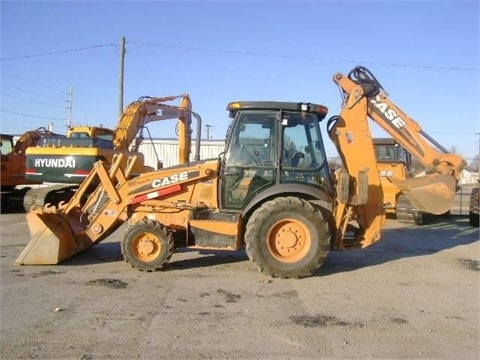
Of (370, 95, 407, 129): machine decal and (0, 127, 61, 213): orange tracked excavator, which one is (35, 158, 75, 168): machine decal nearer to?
(0, 127, 61, 213): orange tracked excavator

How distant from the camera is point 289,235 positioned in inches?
280

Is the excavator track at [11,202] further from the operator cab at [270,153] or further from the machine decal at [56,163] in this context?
the operator cab at [270,153]

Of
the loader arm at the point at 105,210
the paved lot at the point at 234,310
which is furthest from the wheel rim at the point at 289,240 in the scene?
the loader arm at the point at 105,210

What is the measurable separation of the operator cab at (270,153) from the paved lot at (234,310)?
1.33 metres

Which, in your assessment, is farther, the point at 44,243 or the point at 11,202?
the point at 11,202

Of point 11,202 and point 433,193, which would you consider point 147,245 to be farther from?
point 11,202

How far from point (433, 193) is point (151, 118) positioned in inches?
315

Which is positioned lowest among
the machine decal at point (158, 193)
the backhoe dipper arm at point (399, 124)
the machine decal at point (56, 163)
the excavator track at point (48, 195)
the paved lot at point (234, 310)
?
the paved lot at point (234, 310)

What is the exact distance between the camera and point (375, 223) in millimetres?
7711

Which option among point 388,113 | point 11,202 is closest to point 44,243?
point 388,113

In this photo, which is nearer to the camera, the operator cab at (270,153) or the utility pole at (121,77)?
the operator cab at (270,153)

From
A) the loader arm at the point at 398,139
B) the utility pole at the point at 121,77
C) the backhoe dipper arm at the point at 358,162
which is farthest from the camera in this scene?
the utility pole at the point at 121,77

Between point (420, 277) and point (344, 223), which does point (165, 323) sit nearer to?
point (344, 223)

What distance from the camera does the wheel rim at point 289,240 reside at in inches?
279
